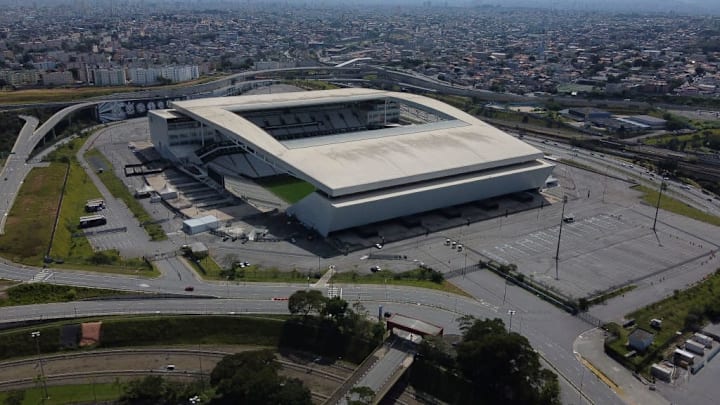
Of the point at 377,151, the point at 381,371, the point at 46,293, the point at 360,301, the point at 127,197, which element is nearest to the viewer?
the point at 381,371

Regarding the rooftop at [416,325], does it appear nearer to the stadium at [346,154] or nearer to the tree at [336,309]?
the tree at [336,309]

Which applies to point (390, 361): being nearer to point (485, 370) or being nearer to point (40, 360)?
point (485, 370)

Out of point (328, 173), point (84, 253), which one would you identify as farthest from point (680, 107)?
point (84, 253)

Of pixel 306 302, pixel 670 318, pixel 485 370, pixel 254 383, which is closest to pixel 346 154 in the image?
pixel 306 302

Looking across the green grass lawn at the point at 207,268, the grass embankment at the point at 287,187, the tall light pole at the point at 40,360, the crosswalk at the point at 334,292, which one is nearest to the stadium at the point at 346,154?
the grass embankment at the point at 287,187

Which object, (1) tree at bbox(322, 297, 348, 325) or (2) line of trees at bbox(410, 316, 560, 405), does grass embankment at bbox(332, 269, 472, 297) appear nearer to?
(1) tree at bbox(322, 297, 348, 325)
